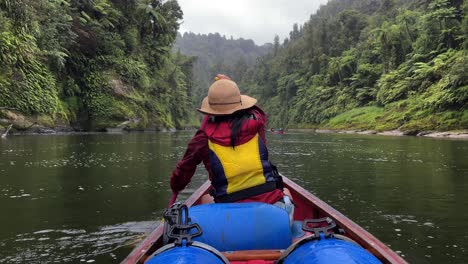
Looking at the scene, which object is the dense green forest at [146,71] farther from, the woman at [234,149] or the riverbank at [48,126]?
the woman at [234,149]

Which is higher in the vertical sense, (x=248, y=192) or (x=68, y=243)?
(x=248, y=192)

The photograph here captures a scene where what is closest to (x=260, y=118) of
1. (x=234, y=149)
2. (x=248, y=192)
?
(x=234, y=149)

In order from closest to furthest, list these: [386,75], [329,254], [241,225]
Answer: [329,254]
[241,225]
[386,75]

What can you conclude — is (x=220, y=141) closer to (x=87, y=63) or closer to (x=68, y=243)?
(x=68, y=243)

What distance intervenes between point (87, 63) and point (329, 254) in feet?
119

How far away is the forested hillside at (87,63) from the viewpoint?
25.5 m

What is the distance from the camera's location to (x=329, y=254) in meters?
2.33

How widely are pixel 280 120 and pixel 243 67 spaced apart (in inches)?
2202

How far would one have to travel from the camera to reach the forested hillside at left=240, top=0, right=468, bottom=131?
3241 centimetres

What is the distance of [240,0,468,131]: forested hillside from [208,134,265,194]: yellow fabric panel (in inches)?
1183

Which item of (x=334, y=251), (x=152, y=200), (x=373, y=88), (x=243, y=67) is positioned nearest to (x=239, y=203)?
(x=334, y=251)

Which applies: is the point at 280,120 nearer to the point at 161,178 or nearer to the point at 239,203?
the point at 161,178

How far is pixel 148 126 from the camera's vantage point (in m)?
40.5

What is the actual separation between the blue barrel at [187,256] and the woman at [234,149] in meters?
0.80
